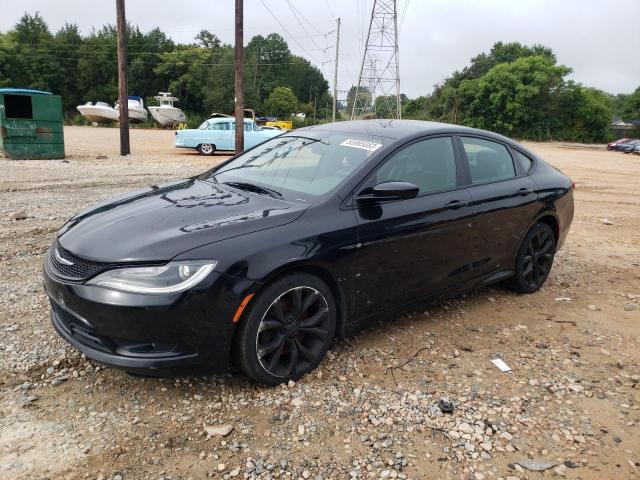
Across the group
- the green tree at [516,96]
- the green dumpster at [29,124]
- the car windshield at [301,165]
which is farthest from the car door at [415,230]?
the green tree at [516,96]

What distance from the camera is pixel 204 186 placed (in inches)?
148

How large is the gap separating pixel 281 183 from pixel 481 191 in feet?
5.53

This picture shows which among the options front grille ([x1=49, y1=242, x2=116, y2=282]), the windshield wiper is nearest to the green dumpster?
the windshield wiper

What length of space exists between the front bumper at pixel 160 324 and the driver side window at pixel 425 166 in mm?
1457

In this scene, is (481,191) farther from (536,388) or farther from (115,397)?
(115,397)

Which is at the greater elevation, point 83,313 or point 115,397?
point 83,313

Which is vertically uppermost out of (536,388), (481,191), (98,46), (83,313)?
(98,46)

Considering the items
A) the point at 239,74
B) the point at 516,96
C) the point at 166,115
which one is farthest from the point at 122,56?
the point at 516,96

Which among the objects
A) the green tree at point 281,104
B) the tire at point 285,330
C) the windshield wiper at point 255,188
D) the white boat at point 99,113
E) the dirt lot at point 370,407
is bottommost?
the dirt lot at point 370,407

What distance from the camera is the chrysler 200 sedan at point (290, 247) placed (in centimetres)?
260

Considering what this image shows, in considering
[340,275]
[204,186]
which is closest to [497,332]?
[340,275]

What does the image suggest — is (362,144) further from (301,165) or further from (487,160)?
(487,160)

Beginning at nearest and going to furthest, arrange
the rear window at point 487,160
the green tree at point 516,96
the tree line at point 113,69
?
the rear window at point 487,160 < the green tree at point 516,96 < the tree line at point 113,69

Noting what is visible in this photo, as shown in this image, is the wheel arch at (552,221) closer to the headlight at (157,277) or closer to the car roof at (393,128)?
the car roof at (393,128)
